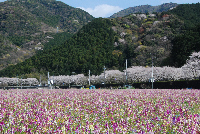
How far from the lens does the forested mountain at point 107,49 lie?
10169 cm

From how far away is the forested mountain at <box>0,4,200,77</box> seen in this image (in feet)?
334

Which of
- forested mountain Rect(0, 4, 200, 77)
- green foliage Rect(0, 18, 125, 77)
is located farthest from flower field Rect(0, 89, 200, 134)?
green foliage Rect(0, 18, 125, 77)

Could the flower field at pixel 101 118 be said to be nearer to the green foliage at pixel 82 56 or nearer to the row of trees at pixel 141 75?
the row of trees at pixel 141 75

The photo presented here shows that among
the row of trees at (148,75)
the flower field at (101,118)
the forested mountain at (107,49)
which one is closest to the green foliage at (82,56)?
the forested mountain at (107,49)

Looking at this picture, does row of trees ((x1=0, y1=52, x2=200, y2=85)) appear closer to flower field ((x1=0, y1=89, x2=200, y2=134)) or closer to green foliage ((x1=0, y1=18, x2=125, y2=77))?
green foliage ((x1=0, y1=18, x2=125, y2=77))

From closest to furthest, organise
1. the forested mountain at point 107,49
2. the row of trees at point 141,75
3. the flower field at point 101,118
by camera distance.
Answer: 1. the flower field at point 101,118
2. the row of trees at point 141,75
3. the forested mountain at point 107,49

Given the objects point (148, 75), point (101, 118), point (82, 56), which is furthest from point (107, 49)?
point (101, 118)

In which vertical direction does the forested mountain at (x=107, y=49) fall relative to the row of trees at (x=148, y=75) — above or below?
above

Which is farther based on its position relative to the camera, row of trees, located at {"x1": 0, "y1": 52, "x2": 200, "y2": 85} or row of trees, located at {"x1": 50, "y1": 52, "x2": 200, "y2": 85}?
row of trees, located at {"x1": 0, "y1": 52, "x2": 200, "y2": 85}

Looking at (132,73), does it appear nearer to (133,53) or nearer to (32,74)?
(133,53)

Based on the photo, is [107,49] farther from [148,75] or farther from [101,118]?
[101,118]

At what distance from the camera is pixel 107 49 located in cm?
12219

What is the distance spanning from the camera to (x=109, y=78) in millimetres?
86625

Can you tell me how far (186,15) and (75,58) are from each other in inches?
2582
